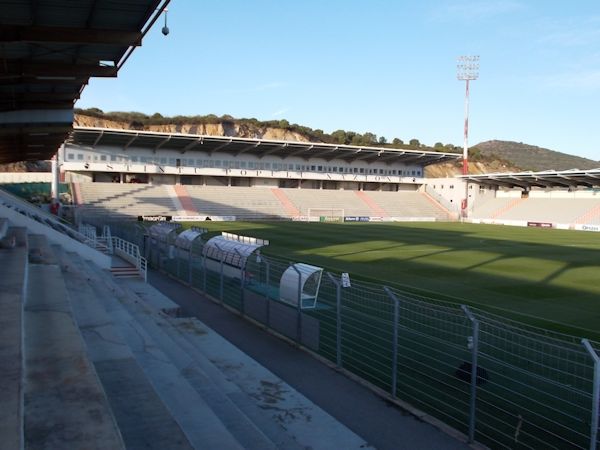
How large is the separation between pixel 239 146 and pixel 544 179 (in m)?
36.3

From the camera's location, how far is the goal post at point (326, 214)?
201ft

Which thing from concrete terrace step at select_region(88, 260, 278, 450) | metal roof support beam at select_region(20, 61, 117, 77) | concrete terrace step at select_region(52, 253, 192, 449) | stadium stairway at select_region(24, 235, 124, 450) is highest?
metal roof support beam at select_region(20, 61, 117, 77)

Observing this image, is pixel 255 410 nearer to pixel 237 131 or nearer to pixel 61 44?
pixel 61 44

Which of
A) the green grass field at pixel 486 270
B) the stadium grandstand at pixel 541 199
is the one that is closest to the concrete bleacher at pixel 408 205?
the stadium grandstand at pixel 541 199

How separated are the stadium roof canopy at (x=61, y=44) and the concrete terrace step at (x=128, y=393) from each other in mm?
5614

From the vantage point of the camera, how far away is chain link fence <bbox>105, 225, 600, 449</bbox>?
632cm

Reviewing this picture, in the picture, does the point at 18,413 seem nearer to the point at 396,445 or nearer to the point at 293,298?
the point at 396,445

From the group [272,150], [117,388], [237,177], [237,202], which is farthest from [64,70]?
[237,177]

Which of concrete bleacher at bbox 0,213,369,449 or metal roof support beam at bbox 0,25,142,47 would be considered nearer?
concrete bleacher at bbox 0,213,369,449

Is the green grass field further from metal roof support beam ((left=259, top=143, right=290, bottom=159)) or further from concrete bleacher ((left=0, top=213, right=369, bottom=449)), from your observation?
metal roof support beam ((left=259, top=143, right=290, bottom=159))

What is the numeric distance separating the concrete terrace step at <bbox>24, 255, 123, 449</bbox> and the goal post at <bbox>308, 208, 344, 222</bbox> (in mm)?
55555

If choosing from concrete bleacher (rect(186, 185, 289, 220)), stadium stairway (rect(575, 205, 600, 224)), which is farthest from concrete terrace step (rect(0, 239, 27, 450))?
stadium stairway (rect(575, 205, 600, 224))

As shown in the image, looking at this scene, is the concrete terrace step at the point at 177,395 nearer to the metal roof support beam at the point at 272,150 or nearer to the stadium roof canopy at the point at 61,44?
the stadium roof canopy at the point at 61,44

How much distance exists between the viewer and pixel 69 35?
33.7 ft
